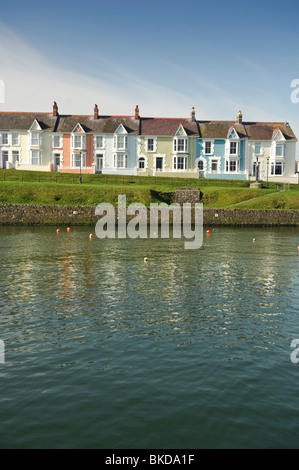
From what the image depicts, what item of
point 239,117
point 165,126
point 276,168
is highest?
point 239,117

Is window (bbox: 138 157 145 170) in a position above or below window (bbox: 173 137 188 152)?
below

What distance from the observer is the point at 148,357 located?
1348cm

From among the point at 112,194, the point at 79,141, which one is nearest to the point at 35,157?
the point at 79,141

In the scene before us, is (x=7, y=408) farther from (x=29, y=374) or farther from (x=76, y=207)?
(x=76, y=207)

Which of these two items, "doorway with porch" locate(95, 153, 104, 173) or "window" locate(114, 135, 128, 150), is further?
"doorway with porch" locate(95, 153, 104, 173)

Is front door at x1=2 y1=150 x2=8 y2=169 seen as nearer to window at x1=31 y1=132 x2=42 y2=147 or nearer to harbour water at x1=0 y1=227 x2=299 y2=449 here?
window at x1=31 y1=132 x2=42 y2=147

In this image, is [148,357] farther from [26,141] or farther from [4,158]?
[4,158]

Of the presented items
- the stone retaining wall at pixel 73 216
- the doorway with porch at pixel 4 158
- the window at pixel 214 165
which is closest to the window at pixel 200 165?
the window at pixel 214 165

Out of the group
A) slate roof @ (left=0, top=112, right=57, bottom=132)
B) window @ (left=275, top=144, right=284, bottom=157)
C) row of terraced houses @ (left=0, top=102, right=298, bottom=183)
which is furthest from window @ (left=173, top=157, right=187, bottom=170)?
slate roof @ (left=0, top=112, right=57, bottom=132)

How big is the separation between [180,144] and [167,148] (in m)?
2.81

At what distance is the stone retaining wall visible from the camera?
54.1 metres

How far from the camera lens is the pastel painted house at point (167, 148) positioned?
84.7m

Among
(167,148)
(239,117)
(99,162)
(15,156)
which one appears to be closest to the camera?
(167,148)
